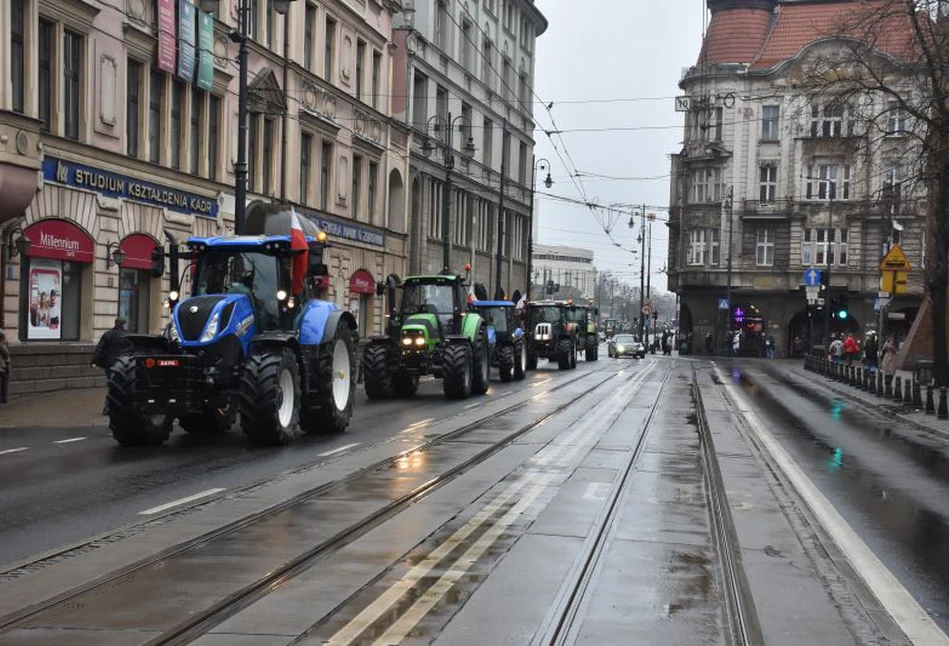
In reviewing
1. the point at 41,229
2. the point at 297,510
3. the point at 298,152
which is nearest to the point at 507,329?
the point at 298,152

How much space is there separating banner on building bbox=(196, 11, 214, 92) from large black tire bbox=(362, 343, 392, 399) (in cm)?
944

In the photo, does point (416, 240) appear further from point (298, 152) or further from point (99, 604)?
point (99, 604)

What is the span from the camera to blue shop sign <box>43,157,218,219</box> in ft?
74.4

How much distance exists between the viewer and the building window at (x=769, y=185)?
69625 mm

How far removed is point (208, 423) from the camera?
16000 mm

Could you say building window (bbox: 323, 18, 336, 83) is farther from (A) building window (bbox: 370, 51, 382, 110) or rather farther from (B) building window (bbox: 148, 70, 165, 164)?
(B) building window (bbox: 148, 70, 165, 164)

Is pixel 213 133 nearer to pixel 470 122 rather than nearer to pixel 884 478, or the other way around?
pixel 884 478

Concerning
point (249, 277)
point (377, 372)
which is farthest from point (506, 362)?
point (249, 277)

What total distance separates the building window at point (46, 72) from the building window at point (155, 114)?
14.8 ft

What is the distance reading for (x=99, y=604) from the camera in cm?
641

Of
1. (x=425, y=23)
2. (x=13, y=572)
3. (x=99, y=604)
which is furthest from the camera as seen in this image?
(x=425, y=23)

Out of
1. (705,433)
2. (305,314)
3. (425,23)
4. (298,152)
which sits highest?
(425,23)

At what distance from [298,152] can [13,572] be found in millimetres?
29864

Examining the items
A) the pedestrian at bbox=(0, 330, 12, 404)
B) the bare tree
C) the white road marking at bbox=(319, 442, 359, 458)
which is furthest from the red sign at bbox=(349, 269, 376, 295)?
the white road marking at bbox=(319, 442, 359, 458)
